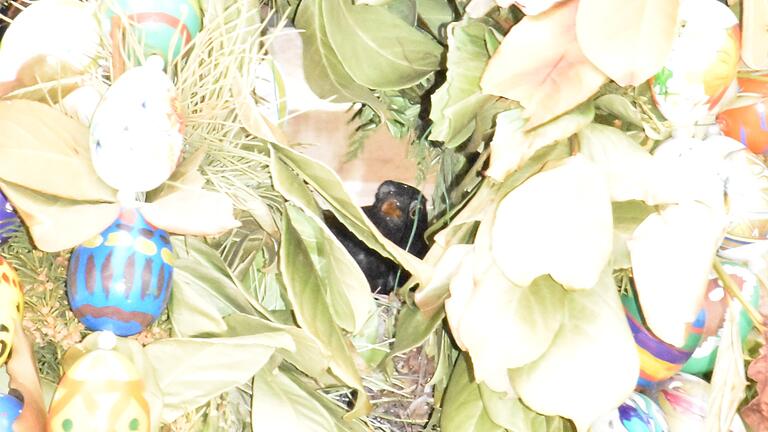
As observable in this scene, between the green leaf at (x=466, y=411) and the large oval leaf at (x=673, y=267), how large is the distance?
0.32 ft

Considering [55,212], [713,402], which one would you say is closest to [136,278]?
[55,212]

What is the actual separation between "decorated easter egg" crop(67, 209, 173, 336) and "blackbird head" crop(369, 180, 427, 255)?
0.62ft

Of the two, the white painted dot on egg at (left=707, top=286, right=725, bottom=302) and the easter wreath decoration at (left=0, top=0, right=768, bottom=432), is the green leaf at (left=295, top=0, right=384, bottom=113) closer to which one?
the easter wreath decoration at (left=0, top=0, right=768, bottom=432)

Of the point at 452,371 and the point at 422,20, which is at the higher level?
the point at 422,20

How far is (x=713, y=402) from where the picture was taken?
0.46 m

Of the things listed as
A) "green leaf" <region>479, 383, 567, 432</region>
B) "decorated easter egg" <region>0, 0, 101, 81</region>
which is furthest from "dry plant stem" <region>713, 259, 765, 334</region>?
"decorated easter egg" <region>0, 0, 101, 81</region>

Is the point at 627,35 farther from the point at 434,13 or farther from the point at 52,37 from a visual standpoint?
the point at 52,37

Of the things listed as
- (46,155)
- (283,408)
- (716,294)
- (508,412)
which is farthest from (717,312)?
(46,155)

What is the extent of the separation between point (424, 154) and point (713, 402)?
213 millimetres

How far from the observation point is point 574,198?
0.41 meters

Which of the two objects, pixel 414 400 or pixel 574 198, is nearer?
pixel 574 198

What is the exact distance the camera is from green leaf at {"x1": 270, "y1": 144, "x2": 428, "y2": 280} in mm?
422

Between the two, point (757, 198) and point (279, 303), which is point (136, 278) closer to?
point (279, 303)

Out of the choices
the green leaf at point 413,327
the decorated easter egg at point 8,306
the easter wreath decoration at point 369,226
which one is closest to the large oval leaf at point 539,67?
the easter wreath decoration at point 369,226
